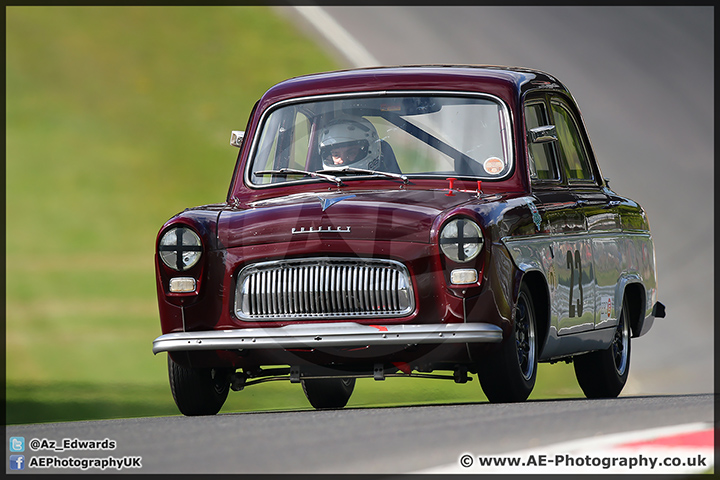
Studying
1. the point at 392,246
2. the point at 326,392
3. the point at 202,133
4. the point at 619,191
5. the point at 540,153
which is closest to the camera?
the point at 392,246

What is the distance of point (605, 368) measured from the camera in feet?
32.5

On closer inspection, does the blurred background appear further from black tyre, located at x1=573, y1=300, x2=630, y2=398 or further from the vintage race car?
the vintage race car

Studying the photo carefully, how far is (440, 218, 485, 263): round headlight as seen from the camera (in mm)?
7246

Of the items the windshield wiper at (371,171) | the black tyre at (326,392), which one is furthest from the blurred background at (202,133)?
the windshield wiper at (371,171)

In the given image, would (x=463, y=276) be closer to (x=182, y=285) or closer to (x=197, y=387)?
(x=182, y=285)

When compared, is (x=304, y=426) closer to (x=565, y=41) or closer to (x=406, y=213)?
(x=406, y=213)

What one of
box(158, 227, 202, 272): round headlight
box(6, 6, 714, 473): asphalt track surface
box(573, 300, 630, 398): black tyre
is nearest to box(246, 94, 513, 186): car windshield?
box(158, 227, 202, 272): round headlight

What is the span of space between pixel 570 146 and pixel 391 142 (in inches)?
75.0

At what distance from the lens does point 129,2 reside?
33.9 metres

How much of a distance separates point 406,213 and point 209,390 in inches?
66.1

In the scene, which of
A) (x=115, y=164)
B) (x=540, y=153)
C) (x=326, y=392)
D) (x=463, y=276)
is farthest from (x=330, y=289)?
(x=115, y=164)

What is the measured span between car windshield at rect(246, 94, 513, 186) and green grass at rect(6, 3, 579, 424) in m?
7.13

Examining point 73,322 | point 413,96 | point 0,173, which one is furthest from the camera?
point 0,173

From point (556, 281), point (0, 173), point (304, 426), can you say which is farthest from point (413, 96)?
point (0, 173)
